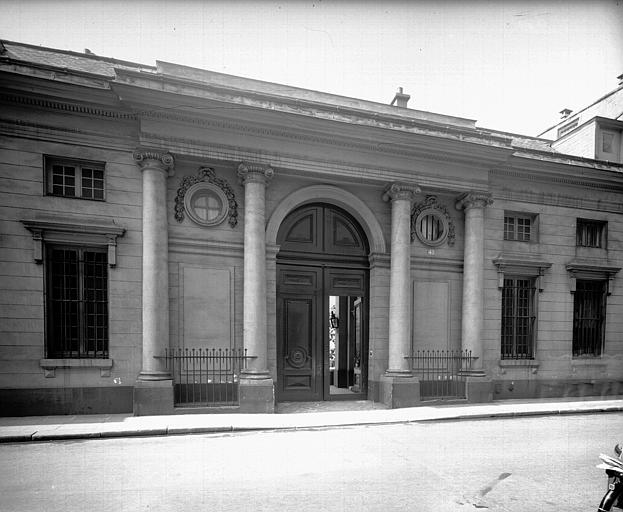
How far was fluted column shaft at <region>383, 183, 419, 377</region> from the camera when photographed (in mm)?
10492

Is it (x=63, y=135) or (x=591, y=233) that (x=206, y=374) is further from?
(x=591, y=233)

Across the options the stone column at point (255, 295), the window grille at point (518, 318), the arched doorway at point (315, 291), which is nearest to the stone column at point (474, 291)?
the window grille at point (518, 318)

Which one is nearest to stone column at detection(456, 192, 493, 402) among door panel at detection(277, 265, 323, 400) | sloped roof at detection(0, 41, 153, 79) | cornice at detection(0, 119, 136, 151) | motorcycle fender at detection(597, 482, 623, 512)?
door panel at detection(277, 265, 323, 400)

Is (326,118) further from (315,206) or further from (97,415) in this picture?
(97,415)

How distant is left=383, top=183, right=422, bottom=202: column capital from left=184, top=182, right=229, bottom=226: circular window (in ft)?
15.4

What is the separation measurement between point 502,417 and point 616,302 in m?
7.62

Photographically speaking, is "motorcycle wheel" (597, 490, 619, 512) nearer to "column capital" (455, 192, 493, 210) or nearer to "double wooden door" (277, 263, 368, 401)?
"double wooden door" (277, 263, 368, 401)

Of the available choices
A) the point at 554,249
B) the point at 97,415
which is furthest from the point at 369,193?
the point at 97,415

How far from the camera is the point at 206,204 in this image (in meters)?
10.0

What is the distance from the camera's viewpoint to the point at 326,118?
998 centimetres

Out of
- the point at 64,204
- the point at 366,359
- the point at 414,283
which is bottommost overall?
the point at 366,359

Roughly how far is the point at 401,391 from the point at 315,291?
11.9ft

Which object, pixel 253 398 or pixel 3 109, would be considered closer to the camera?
pixel 3 109

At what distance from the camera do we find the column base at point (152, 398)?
867cm
